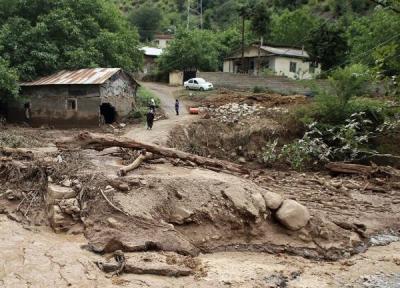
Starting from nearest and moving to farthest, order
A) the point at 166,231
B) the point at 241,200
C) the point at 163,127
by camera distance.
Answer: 1. the point at 166,231
2. the point at 241,200
3. the point at 163,127

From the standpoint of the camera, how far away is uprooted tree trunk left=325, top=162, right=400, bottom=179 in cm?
2244

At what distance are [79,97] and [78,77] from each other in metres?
1.27

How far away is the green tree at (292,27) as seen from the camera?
185ft

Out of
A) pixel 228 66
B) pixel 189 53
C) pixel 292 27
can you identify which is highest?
pixel 292 27

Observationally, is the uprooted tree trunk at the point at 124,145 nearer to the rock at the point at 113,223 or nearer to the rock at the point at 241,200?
the rock at the point at 241,200

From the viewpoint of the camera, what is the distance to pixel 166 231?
13008 millimetres

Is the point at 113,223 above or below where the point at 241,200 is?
below

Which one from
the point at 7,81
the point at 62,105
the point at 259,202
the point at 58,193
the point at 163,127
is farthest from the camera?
the point at 62,105

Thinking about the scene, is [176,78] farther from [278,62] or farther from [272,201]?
[272,201]

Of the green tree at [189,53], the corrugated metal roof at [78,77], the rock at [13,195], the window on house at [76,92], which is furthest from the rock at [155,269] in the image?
the green tree at [189,53]

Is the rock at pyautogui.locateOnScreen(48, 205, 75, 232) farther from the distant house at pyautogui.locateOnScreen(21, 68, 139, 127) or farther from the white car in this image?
the white car

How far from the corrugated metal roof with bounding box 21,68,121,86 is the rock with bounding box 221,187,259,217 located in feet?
50.8

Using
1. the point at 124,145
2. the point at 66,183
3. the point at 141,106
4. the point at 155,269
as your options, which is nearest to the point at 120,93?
the point at 141,106

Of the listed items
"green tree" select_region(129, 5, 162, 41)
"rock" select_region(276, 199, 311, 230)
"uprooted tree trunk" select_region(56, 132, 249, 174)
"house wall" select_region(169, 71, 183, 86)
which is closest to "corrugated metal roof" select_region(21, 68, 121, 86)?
"uprooted tree trunk" select_region(56, 132, 249, 174)
